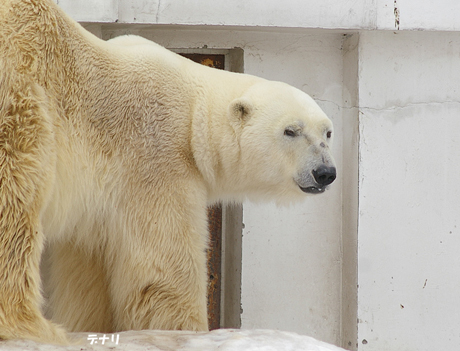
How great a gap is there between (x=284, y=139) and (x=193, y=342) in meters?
1.25

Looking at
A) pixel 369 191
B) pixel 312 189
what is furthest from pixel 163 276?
pixel 369 191

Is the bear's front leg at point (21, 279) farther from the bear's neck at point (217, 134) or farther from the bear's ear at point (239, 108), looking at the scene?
the bear's ear at point (239, 108)

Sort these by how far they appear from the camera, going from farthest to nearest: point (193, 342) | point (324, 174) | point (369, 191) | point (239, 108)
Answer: point (369, 191) → point (239, 108) → point (324, 174) → point (193, 342)

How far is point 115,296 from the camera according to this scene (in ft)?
10.5

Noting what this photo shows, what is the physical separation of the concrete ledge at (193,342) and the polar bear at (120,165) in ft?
0.51

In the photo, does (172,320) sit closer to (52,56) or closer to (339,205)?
(52,56)

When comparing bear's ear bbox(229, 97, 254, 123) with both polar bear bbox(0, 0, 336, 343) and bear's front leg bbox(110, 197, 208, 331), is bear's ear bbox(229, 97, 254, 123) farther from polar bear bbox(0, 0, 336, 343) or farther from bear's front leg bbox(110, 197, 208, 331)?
bear's front leg bbox(110, 197, 208, 331)

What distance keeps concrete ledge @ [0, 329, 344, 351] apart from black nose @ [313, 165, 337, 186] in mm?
942

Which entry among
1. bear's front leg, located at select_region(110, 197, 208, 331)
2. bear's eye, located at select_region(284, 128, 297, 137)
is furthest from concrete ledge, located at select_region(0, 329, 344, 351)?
bear's eye, located at select_region(284, 128, 297, 137)

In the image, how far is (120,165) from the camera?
3.06 metres

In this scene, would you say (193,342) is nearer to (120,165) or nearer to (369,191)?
(120,165)

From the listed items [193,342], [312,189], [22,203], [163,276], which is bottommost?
[193,342]

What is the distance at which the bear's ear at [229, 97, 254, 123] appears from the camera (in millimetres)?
3301

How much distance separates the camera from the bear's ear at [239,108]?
3301 mm
